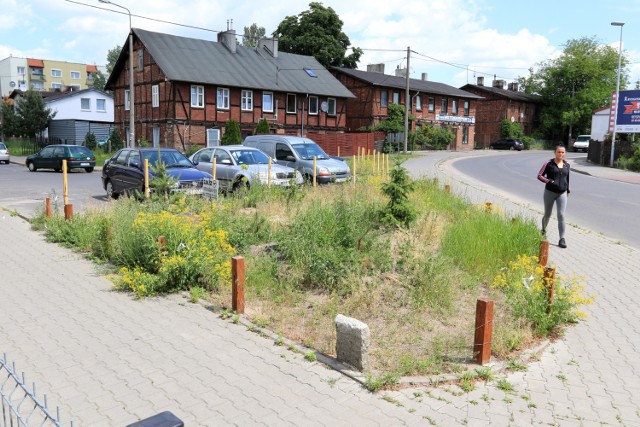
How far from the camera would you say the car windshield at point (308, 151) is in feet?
60.3

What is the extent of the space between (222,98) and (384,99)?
19233 mm

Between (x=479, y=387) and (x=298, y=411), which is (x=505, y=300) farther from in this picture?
(x=298, y=411)

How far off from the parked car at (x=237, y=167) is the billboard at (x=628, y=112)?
2717cm

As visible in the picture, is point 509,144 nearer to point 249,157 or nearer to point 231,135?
point 231,135

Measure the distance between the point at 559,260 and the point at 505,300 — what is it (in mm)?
3168

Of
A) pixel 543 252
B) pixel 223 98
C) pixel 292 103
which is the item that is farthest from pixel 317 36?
pixel 543 252

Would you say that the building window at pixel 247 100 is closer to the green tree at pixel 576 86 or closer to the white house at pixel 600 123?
the white house at pixel 600 123

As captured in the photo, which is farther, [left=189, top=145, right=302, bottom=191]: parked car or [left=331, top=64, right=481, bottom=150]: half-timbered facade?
[left=331, top=64, right=481, bottom=150]: half-timbered facade

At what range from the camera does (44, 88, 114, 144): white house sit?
1989 inches

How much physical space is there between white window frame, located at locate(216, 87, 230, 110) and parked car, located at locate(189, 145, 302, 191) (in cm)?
2275

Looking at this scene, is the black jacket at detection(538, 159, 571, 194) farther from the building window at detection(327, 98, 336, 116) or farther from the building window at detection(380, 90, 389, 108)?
the building window at detection(380, 90, 389, 108)

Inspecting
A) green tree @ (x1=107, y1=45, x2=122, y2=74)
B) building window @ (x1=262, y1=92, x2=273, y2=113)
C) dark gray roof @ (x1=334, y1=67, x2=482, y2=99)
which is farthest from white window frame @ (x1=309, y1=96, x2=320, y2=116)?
green tree @ (x1=107, y1=45, x2=122, y2=74)

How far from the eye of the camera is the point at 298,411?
13.1ft

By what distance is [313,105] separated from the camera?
4509cm
